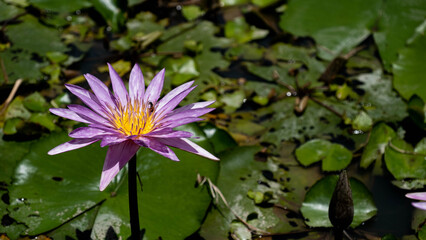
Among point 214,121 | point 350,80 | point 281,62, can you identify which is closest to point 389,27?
point 350,80

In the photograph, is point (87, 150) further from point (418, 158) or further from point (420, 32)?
point (420, 32)

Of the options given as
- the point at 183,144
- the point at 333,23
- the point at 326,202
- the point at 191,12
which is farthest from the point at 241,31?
the point at 183,144

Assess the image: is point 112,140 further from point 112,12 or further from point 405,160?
point 112,12

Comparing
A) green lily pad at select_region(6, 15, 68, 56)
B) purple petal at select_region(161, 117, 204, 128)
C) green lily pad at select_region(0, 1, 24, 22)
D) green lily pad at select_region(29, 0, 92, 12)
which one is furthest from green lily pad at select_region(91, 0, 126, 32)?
purple petal at select_region(161, 117, 204, 128)

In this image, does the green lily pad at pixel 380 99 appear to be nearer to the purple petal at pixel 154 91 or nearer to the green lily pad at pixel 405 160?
the green lily pad at pixel 405 160

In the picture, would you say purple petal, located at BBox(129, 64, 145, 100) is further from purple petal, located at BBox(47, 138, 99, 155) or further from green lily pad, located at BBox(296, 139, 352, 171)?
green lily pad, located at BBox(296, 139, 352, 171)
